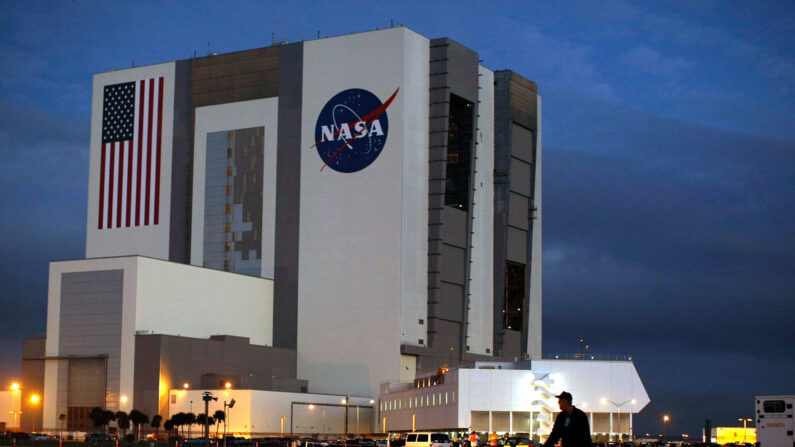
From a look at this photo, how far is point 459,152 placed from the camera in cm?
13162

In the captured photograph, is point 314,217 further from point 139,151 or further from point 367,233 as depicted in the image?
point 139,151

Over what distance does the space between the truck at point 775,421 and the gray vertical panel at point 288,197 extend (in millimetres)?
68870

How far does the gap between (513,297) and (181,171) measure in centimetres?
4420

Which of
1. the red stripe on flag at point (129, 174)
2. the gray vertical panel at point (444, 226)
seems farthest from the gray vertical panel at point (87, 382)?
the gray vertical panel at point (444, 226)

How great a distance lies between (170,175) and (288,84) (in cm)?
1963

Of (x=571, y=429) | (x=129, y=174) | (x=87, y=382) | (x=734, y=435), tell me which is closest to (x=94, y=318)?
(x=87, y=382)

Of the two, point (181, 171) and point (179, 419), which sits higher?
point (181, 171)

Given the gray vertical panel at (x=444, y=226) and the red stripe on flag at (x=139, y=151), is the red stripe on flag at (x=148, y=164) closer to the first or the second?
the red stripe on flag at (x=139, y=151)

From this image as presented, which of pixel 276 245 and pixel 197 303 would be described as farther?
pixel 276 245

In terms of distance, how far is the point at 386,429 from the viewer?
12150 centimetres

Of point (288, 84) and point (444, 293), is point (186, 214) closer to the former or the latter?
point (288, 84)

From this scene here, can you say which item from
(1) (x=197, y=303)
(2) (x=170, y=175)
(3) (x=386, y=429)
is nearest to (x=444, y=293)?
(3) (x=386, y=429)

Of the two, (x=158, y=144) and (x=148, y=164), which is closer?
(x=158, y=144)

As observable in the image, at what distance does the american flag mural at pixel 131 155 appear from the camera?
5517 inches
